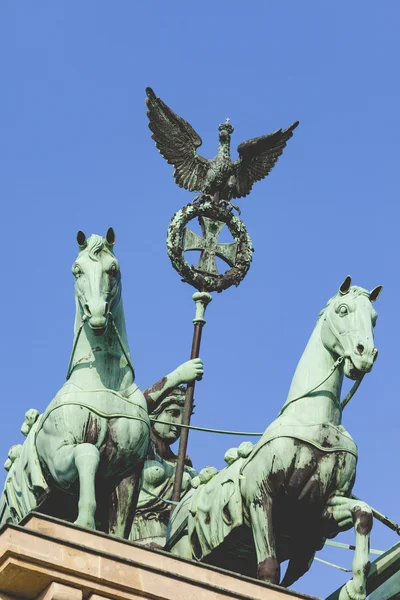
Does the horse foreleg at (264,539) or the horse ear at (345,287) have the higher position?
the horse ear at (345,287)

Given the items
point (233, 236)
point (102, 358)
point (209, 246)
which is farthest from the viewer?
point (233, 236)

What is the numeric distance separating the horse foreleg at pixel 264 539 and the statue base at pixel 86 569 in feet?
2.44

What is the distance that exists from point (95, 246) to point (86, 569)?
3.43m

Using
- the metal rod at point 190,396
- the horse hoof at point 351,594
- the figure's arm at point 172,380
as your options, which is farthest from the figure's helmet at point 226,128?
the horse hoof at point 351,594

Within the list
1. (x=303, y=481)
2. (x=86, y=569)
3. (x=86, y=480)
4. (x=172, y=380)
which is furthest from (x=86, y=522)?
(x=172, y=380)

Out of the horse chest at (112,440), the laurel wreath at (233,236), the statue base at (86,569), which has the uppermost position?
the laurel wreath at (233,236)

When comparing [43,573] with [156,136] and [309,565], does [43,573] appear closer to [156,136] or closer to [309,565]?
[309,565]

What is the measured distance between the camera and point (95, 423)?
20156 millimetres

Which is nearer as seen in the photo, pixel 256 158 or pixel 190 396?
pixel 190 396

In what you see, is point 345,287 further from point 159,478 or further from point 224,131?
point 224,131

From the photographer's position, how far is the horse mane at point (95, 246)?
67.5ft

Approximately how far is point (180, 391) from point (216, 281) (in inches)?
49.2

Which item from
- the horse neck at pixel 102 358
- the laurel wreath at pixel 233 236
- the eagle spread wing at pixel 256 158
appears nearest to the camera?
the horse neck at pixel 102 358

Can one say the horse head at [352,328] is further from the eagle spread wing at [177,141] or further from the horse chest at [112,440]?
the eagle spread wing at [177,141]
